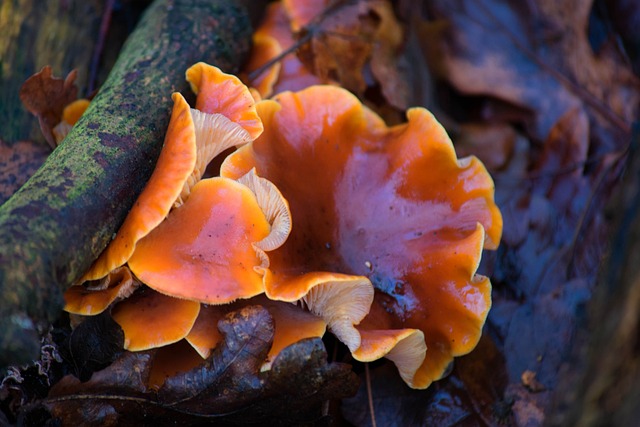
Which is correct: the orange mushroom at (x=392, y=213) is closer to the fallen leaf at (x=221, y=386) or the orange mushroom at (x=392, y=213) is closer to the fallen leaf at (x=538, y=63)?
the fallen leaf at (x=221, y=386)

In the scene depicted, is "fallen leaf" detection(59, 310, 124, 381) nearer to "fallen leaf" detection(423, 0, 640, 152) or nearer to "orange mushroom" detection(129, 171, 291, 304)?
"orange mushroom" detection(129, 171, 291, 304)

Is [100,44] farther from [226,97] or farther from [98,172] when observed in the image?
[98,172]

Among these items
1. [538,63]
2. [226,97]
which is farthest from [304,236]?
[538,63]

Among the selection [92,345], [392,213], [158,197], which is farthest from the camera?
[392,213]

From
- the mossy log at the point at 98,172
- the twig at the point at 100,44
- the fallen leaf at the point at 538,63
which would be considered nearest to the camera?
the mossy log at the point at 98,172

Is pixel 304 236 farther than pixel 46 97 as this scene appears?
No

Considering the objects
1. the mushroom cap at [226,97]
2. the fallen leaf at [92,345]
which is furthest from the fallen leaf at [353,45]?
the fallen leaf at [92,345]

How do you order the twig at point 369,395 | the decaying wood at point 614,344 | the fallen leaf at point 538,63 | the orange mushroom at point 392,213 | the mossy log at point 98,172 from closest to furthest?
1. the decaying wood at point 614,344
2. the mossy log at point 98,172
3. the orange mushroom at point 392,213
4. the twig at point 369,395
5. the fallen leaf at point 538,63
